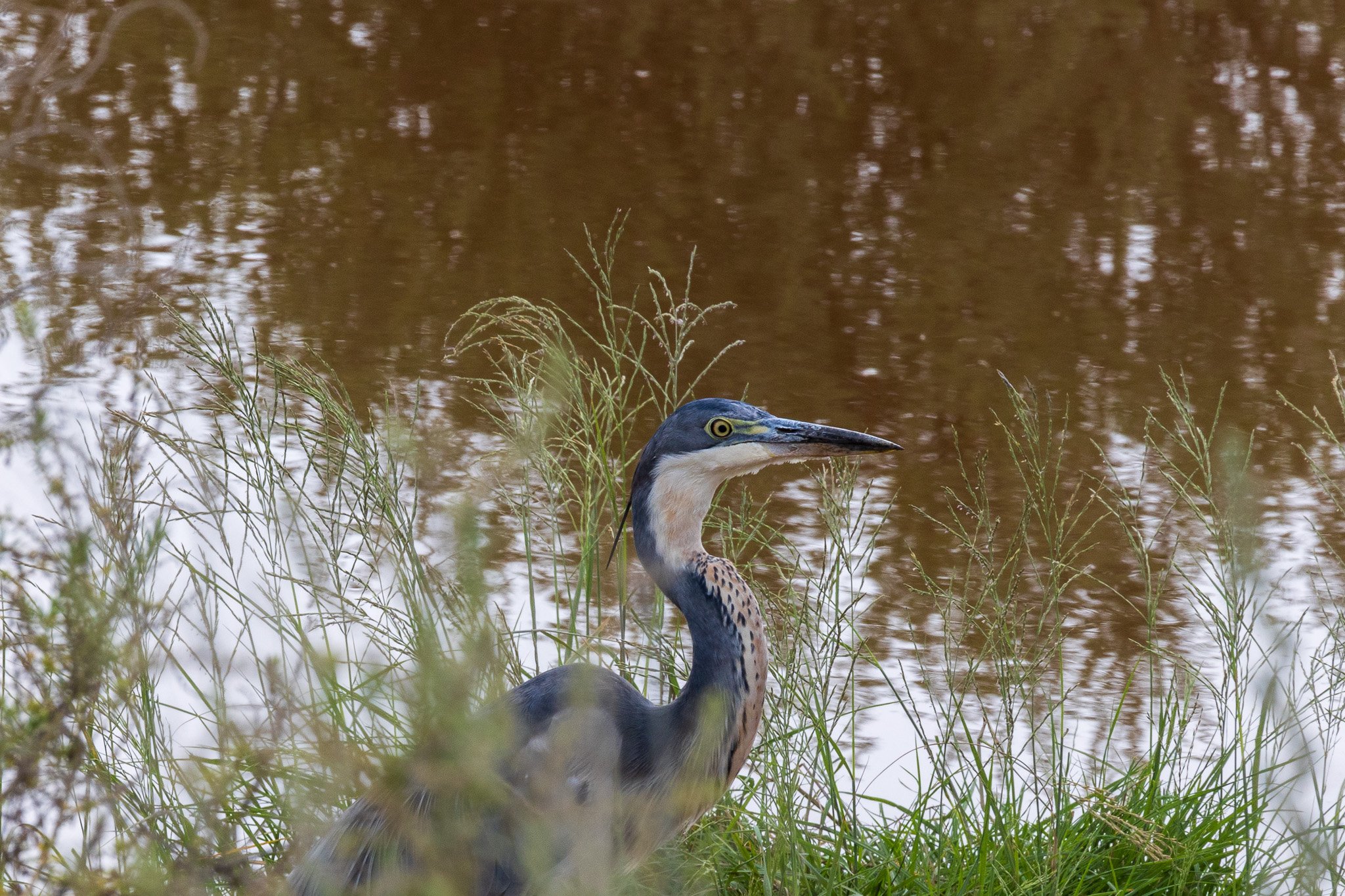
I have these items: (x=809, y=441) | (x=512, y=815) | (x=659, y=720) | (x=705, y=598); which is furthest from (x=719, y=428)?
(x=512, y=815)

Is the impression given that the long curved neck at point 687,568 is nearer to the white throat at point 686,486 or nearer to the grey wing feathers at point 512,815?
the white throat at point 686,486

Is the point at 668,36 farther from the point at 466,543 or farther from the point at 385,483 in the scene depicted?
the point at 466,543

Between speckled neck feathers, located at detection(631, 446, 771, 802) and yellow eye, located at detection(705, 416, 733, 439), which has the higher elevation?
yellow eye, located at detection(705, 416, 733, 439)

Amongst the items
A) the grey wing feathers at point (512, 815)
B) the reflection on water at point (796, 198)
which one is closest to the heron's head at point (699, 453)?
the grey wing feathers at point (512, 815)

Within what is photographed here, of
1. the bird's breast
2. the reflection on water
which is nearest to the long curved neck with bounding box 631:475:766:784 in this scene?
the bird's breast

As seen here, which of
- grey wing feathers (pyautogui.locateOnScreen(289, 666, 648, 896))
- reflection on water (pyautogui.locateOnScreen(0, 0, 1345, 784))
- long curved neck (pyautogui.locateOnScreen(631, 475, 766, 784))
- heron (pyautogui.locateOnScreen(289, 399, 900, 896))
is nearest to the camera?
grey wing feathers (pyautogui.locateOnScreen(289, 666, 648, 896))

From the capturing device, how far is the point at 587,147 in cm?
782

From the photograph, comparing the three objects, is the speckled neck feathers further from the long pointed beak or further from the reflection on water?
the reflection on water

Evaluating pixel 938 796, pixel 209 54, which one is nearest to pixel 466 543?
pixel 938 796

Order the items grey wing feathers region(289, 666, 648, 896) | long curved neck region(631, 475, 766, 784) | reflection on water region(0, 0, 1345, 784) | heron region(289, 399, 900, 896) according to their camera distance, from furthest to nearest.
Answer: reflection on water region(0, 0, 1345, 784) → long curved neck region(631, 475, 766, 784) → heron region(289, 399, 900, 896) → grey wing feathers region(289, 666, 648, 896)

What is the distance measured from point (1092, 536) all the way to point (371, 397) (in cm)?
248

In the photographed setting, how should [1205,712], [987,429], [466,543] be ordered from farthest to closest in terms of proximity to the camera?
[987,429] → [1205,712] → [466,543]

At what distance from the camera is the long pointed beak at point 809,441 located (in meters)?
2.70

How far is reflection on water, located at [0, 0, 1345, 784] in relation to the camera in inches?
220
